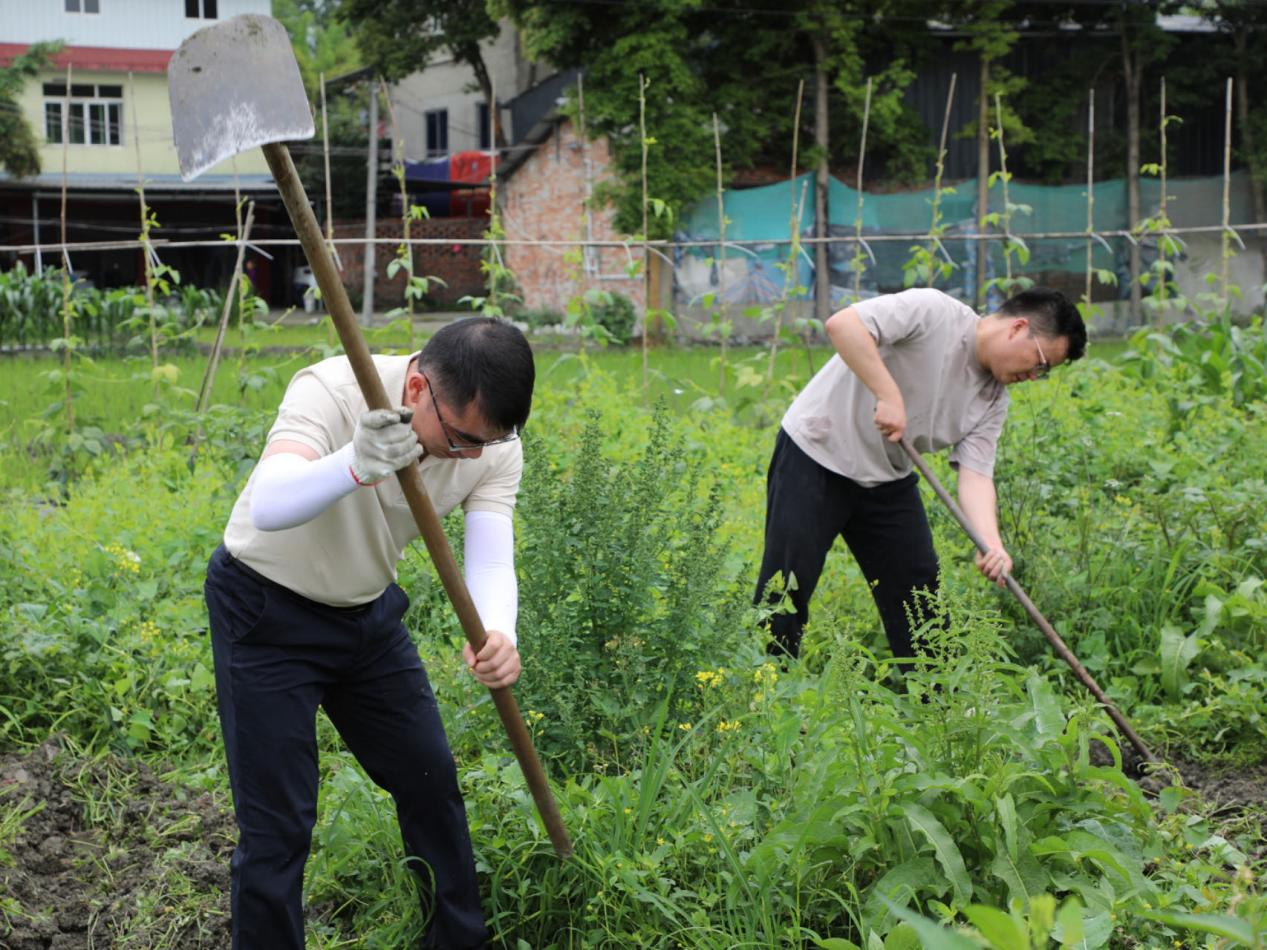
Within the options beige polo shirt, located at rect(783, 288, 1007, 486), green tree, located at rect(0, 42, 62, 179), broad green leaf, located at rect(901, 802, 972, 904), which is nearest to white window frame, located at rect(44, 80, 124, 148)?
green tree, located at rect(0, 42, 62, 179)

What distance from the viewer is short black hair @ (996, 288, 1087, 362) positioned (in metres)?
4.09

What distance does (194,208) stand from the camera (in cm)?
3083

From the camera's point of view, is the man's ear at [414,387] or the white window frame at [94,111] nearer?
the man's ear at [414,387]

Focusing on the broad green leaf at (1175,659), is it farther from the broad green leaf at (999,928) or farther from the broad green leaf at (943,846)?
the broad green leaf at (999,928)

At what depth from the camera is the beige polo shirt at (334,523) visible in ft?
8.68

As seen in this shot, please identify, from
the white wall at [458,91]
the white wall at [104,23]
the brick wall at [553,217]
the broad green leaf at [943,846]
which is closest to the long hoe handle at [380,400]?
the broad green leaf at [943,846]

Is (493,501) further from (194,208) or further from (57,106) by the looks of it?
(57,106)

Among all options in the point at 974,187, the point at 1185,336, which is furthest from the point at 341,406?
the point at 974,187

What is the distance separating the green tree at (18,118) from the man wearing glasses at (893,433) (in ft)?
88.0

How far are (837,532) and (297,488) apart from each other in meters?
2.38

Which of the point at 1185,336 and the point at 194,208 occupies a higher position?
the point at 194,208

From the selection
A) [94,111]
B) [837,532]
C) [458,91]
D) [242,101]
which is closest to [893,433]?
[837,532]

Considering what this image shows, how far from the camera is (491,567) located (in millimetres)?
2852

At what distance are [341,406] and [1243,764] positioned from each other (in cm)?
315
